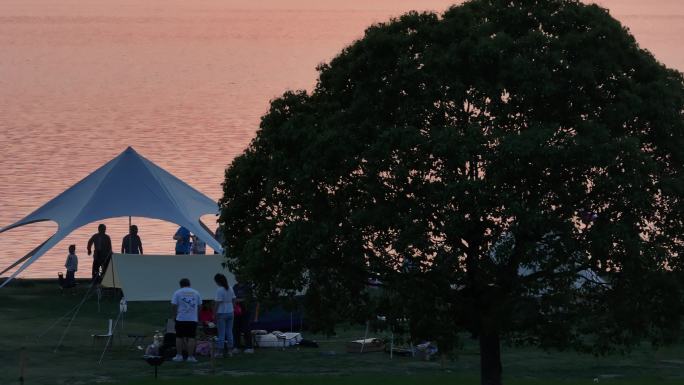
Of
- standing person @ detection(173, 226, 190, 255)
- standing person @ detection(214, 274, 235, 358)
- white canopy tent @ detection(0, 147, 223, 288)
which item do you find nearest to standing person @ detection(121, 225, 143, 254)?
standing person @ detection(173, 226, 190, 255)

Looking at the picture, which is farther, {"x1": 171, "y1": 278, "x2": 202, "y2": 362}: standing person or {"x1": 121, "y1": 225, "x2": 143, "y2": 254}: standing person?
{"x1": 121, "y1": 225, "x2": 143, "y2": 254}: standing person

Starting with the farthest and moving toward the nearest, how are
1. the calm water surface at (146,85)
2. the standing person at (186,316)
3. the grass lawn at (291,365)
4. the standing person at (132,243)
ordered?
the calm water surface at (146,85), the standing person at (132,243), the standing person at (186,316), the grass lawn at (291,365)

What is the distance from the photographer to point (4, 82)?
114 m

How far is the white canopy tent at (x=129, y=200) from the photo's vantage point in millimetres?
37250

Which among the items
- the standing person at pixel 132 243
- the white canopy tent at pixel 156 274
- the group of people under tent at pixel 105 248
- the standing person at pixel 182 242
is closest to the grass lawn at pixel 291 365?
the white canopy tent at pixel 156 274

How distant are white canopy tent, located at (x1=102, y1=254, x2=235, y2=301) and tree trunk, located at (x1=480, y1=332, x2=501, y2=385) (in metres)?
10.2

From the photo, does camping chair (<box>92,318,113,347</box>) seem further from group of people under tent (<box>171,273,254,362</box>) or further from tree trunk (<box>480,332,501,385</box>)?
tree trunk (<box>480,332,501,385</box>)

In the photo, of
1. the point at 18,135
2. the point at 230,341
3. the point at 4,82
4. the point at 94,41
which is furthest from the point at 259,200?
the point at 94,41

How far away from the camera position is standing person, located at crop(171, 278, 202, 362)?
30062 millimetres

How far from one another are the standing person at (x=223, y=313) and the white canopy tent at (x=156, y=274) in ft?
10.0

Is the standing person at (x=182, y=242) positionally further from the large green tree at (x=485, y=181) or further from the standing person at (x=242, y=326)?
the large green tree at (x=485, y=181)

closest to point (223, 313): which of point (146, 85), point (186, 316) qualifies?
point (186, 316)

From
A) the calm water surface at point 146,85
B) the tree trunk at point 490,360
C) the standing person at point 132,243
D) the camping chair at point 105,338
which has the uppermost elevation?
the calm water surface at point 146,85

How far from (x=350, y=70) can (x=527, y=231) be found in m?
3.76
